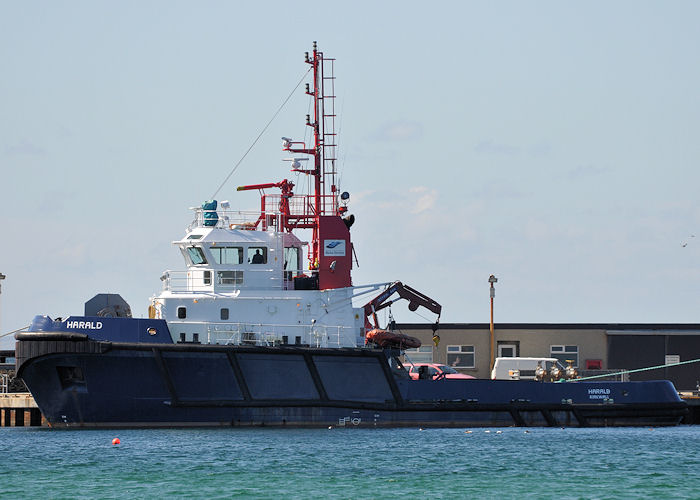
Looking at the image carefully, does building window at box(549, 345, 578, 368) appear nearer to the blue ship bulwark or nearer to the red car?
the red car

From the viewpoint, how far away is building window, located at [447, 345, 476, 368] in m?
46.5

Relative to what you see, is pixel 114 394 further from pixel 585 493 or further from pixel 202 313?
pixel 585 493

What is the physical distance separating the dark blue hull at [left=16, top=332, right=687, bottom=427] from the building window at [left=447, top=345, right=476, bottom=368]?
34.2ft

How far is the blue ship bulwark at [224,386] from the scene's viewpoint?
3186 centimetres

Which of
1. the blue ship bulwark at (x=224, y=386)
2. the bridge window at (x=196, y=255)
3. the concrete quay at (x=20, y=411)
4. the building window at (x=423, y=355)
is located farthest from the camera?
the building window at (x=423, y=355)

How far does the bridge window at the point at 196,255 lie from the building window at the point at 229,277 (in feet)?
1.99

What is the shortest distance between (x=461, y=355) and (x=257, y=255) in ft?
45.8

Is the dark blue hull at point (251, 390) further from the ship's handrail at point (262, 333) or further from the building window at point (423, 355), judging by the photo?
the building window at point (423, 355)

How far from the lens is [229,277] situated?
34500mm

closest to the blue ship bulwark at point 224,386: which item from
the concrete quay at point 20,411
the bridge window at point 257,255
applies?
the bridge window at point 257,255

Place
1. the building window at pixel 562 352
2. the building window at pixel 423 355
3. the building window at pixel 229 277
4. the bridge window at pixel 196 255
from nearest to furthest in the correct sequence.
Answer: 1. the building window at pixel 229 277
2. the bridge window at pixel 196 255
3. the building window at pixel 423 355
4. the building window at pixel 562 352

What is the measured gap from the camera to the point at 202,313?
33781 millimetres

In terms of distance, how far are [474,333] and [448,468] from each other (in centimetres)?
1946

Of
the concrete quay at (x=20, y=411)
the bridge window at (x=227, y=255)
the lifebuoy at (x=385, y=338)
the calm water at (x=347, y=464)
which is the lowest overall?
→ the calm water at (x=347, y=464)
